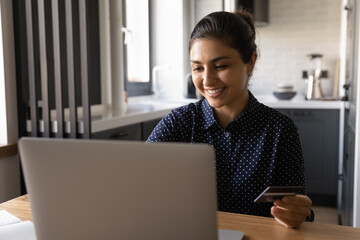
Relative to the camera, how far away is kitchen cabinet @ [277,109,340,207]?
3627mm

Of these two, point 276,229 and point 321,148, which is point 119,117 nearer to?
point 276,229

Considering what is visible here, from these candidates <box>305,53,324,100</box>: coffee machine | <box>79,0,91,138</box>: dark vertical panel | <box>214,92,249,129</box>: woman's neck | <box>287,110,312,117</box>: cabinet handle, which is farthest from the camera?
<box>305,53,324,100</box>: coffee machine

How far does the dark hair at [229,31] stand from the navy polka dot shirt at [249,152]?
0.20 meters

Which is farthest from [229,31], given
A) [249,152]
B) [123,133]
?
[123,133]

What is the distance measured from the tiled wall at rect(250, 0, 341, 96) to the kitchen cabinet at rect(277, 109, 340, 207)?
0.68 metres

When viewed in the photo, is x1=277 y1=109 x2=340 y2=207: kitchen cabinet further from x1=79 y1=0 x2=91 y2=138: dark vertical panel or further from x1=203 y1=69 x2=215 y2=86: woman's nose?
x1=203 y1=69 x2=215 y2=86: woman's nose

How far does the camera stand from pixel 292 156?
4.43 feet

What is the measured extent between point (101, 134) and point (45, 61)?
0.51 metres

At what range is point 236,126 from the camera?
4.47 ft

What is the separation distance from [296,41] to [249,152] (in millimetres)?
3301

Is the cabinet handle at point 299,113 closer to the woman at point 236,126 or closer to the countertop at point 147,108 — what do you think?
the countertop at point 147,108

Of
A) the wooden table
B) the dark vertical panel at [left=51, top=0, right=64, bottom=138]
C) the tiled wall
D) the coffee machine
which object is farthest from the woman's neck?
the tiled wall

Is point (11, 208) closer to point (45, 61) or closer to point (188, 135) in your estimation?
point (188, 135)

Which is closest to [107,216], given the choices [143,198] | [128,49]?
[143,198]
